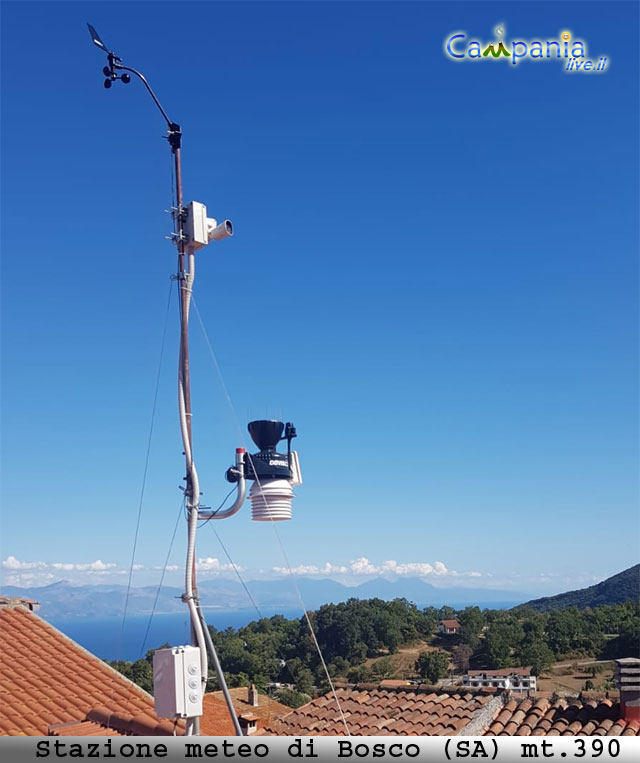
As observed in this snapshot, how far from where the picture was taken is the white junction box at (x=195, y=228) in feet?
10.6

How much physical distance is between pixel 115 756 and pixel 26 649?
15.1 ft

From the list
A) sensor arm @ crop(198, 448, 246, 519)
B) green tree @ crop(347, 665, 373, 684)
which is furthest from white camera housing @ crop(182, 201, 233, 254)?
green tree @ crop(347, 665, 373, 684)

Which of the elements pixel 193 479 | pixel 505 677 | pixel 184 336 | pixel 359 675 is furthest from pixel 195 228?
pixel 359 675

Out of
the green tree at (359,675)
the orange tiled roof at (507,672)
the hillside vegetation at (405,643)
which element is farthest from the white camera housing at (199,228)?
the green tree at (359,675)

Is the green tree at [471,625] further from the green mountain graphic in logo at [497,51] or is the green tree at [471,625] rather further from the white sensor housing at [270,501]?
the white sensor housing at [270,501]

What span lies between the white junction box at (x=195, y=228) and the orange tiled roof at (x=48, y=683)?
2.76 m

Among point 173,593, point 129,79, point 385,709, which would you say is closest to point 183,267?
point 129,79

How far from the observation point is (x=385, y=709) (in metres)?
6.59

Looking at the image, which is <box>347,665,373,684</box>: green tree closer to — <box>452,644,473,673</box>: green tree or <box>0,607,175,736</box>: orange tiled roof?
<box>452,644,473,673</box>: green tree

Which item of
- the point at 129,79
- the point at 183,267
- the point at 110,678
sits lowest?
the point at 110,678

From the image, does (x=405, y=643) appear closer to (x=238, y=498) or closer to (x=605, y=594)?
(x=605, y=594)

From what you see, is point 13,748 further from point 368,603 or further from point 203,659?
point 368,603

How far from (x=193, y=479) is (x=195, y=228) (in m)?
1.07
